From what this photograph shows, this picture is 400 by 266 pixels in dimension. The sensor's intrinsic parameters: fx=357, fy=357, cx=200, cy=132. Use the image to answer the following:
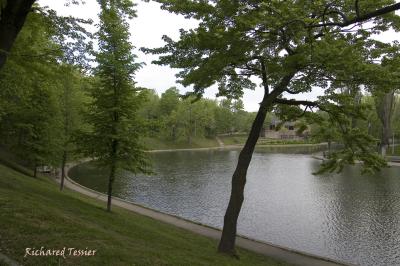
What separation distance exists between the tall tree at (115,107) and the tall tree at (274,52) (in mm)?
5266

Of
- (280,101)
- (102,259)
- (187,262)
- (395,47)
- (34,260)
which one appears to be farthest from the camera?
(280,101)

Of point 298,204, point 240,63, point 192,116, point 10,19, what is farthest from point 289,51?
point 192,116

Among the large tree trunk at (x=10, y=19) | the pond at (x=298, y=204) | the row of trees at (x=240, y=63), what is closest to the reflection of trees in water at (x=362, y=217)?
the pond at (x=298, y=204)

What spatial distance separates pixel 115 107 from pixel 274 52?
26.1 feet

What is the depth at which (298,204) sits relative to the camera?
24.9m

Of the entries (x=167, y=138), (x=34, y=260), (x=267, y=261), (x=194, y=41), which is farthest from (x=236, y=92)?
(x=167, y=138)

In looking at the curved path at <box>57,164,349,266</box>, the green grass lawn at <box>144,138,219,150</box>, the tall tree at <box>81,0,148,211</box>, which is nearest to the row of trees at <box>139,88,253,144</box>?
the green grass lawn at <box>144,138,219,150</box>

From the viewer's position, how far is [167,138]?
86.2 m

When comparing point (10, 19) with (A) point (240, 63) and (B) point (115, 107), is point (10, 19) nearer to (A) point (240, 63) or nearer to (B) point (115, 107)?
(A) point (240, 63)

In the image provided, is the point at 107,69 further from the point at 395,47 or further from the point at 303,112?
the point at 395,47

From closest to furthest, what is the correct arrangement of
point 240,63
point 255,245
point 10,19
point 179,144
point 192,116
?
1. point 10,19
2. point 240,63
3. point 255,245
4. point 179,144
5. point 192,116

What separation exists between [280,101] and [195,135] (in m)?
A: 80.7

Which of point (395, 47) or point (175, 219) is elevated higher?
point (395, 47)

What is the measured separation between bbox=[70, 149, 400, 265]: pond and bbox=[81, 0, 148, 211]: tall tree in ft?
22.4
